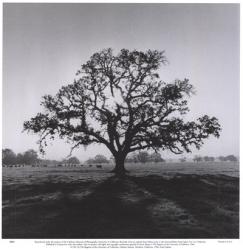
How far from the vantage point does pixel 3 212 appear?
10.7 meters

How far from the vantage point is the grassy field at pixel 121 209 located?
9523 mm

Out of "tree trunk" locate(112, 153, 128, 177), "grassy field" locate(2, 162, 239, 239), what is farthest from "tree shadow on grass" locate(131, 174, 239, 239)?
"tree trunk" locate(112, 153, 128, 177)

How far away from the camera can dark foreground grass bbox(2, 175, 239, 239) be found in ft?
31.2

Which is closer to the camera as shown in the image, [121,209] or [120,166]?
[121,209]

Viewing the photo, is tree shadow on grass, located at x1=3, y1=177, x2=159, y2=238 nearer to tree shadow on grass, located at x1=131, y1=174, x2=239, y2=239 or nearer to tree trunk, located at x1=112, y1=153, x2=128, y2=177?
tree shadow on grass, located at x1=131, y1=174, x2=239, y2=239

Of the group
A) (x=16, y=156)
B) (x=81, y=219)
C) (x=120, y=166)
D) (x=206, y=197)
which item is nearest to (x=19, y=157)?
(x=16, y=156)

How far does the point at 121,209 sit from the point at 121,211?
0.13 m

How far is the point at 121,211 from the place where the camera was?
33.4 feet

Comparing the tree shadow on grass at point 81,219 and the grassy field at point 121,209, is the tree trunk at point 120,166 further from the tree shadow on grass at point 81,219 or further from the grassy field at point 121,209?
the tree shadow on grass at point 81,219

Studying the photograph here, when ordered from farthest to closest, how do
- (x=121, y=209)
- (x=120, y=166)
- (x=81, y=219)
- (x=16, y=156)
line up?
1. (x=16, y=156)
2. (x=120, y=166)
3. (x=121, y=209)
4. (x=81, y=219)

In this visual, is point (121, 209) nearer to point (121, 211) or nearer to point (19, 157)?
point (121, 211)

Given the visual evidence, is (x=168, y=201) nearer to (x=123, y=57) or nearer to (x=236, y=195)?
(x=236, y=195)

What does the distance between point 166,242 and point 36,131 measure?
757 cm

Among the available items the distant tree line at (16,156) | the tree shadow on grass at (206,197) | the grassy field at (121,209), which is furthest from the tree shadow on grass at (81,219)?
the distant tree line at (16,156)
